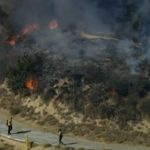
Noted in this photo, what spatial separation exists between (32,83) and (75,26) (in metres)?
15.9

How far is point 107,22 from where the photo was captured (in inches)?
2795

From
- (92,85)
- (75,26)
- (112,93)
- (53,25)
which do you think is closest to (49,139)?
(112,93)

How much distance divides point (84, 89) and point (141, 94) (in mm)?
5868

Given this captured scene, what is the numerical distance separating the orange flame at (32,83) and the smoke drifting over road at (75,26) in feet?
16.6

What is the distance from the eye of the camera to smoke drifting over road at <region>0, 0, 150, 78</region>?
62219 millimetres

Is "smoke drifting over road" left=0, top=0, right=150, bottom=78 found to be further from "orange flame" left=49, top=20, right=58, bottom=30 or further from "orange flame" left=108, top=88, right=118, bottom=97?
"orange flame" left=108, top=88, right=118, bottom=97

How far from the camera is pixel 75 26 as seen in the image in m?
70.2

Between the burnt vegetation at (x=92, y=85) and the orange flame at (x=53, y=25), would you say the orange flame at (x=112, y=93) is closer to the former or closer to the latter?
the burnt vegetation at (x=92, y=85)

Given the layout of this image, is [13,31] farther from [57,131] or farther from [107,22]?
[57,131]

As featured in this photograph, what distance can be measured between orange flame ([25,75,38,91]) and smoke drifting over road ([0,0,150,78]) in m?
5.05

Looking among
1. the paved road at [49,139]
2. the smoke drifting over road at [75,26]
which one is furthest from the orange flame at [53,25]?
the paved road at [49,139]

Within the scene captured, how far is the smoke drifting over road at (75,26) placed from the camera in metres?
62.2

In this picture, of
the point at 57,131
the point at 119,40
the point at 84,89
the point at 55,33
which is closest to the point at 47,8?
the point at 55,33

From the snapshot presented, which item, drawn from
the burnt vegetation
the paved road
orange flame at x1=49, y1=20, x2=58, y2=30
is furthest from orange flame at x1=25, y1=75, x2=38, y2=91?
orange flame at x1=49, y1=20, x2=58, y2=30
